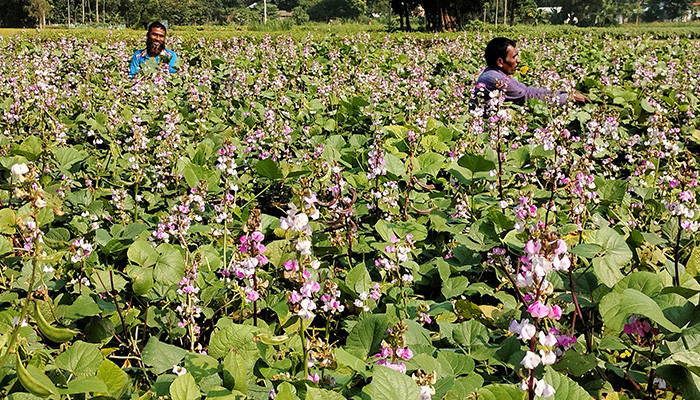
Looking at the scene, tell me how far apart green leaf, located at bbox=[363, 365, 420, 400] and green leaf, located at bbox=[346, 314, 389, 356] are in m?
0.63

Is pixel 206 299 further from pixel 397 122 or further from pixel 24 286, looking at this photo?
pixel 397 122

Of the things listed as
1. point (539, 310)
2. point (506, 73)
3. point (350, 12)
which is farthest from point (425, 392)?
point (350, 12)

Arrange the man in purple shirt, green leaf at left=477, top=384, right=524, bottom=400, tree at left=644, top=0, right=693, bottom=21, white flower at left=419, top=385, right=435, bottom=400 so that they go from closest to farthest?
white flower at left=419, top=385, right=435, bottom=400
green leaf at left=477, top=384, right=524, bottom=400
the man in purple shirt
tree at left=644, top=0, right=693, bottom=21

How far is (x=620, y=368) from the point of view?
197cm

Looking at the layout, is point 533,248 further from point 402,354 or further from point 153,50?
point 153,50

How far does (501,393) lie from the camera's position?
1.39 metres

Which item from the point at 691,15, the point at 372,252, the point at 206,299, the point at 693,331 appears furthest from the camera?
the point at 691,15

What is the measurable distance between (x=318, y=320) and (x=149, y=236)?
0.91 m

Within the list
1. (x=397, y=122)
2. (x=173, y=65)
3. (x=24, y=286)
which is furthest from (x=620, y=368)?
(x=173, y=65)

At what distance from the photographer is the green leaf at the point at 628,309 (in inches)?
60.4

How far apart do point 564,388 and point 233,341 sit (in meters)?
0.96

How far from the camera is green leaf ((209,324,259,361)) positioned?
181 cm

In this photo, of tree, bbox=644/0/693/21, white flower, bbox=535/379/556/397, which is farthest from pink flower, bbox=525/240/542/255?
tree, bbox=644/0/693/21

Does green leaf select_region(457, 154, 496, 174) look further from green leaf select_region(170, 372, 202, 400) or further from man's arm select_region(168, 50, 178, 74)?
man's arm select_region(168, 50, 178, 74)
